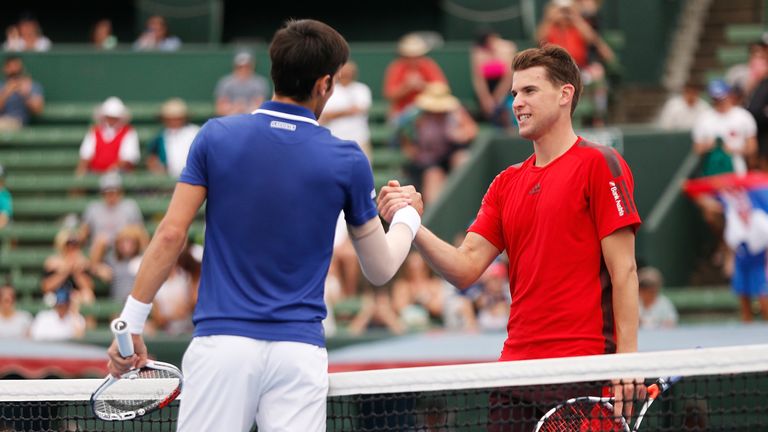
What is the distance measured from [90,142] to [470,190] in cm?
454

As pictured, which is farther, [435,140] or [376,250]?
[435,140]

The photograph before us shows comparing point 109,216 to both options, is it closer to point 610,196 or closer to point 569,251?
point 569,251

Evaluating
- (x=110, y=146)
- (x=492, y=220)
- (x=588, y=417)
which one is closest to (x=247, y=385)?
(x=588, y=417)

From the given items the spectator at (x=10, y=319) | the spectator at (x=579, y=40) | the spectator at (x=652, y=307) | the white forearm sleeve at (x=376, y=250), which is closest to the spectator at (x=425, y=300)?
the spectator at (x=652, y=307)

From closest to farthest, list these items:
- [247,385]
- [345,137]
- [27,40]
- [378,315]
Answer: [247,385] < [378,315] < [345,137] < [27,40]

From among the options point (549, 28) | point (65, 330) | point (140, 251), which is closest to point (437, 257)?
point (65, 330)

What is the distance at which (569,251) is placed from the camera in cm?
468

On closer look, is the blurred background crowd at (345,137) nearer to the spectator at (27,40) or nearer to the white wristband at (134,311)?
the spectator at (27,40)

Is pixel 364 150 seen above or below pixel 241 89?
below

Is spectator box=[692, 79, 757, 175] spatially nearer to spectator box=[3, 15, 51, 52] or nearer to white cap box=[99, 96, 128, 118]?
white cap box=[99, 96, 128, 118]

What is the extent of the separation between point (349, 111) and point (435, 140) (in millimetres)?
1100

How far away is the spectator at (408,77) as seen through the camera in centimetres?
1448

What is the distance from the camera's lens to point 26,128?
16438 mm

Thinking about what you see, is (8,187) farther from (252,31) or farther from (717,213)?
(717,213)
